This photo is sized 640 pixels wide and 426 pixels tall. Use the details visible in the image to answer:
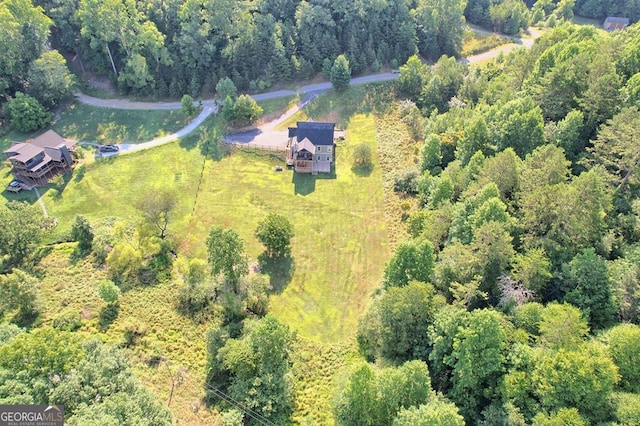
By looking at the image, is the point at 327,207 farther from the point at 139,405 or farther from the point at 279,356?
the point at 139,405

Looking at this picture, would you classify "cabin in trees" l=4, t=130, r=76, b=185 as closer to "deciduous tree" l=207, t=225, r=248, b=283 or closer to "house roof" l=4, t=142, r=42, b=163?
"house roof" l=4, t=142, r=42, b=163

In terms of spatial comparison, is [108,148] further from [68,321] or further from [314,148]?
[314,148]

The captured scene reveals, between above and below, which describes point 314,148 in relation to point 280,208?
above

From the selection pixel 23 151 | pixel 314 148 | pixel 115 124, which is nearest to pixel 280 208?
pixel 314 148

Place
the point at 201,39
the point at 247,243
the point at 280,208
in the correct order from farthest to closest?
the point at 201,39 < the point at 280,208 < the point at 247,243

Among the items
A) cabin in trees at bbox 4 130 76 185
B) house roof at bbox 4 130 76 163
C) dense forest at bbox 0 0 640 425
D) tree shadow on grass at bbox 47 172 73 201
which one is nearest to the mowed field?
tree shadow on grass at bbox 47 172 73 201

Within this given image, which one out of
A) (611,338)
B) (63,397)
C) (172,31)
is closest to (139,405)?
(63,397)
